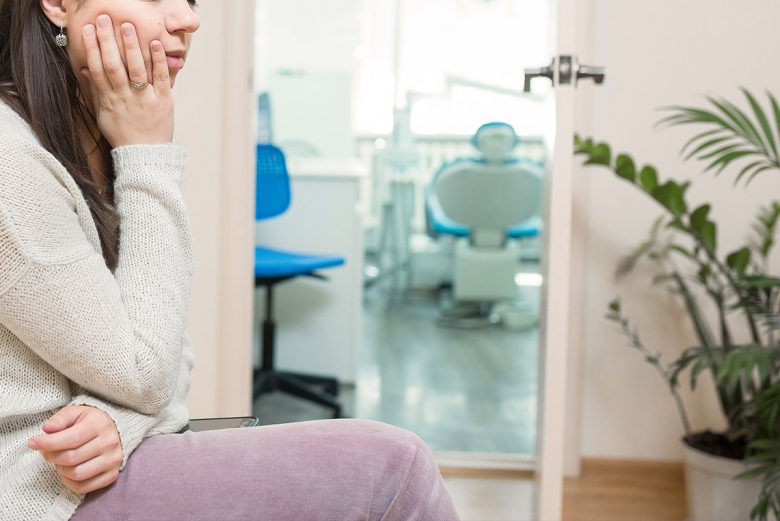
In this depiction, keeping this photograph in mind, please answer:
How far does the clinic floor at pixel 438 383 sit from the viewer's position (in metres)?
3.12

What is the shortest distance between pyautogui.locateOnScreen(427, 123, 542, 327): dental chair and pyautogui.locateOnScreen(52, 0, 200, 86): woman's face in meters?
2.05

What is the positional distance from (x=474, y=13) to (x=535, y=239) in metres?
0.93

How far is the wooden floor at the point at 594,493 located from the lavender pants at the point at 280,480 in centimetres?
162

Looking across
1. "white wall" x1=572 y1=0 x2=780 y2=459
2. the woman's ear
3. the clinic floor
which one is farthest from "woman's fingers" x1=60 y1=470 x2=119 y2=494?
the clinic floor

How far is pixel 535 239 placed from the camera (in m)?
3.66

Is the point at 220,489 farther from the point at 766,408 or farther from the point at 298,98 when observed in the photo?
the point at 298,98

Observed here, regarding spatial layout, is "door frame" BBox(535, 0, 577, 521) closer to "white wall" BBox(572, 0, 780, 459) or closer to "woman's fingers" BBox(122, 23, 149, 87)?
"white wall" BBox(572, 0, 780, 459)

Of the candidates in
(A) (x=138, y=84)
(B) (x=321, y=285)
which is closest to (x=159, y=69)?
(A) (x=138, y=84)

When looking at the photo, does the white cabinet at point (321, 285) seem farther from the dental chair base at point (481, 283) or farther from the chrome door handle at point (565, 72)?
the chrome door handle at point (565, 72)

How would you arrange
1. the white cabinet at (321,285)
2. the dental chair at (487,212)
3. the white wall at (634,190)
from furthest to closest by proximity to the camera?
the white cabinet at (321,285) < the dental chair at (487,212) < the white wall at (634,190)

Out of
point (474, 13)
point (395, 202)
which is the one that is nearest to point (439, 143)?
point (474, 13)

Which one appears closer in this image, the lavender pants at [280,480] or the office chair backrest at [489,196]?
the lavender pants at [280,480]

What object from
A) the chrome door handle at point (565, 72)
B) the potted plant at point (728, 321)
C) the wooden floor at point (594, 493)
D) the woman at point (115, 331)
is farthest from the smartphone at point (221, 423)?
the wooden floor at point (594, 493)

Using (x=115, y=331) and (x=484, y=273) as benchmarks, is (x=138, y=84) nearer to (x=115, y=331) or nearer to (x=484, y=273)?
(x=115, y=331)
